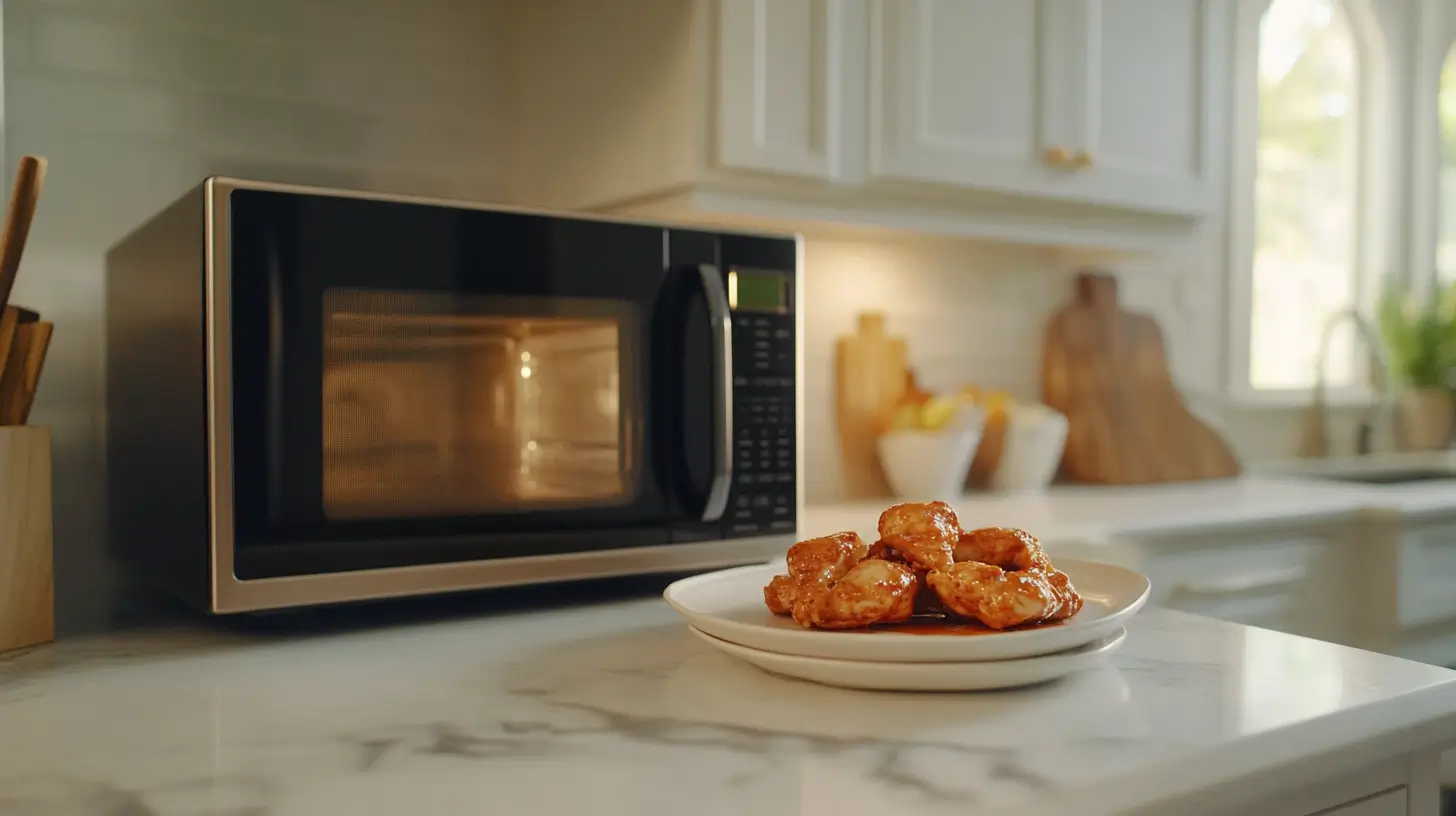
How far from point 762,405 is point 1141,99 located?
3.26 feet

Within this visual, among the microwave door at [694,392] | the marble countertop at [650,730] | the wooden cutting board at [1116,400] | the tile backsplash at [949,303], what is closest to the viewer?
the marble countertop at [650,730]

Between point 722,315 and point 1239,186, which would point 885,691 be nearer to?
point 722,315

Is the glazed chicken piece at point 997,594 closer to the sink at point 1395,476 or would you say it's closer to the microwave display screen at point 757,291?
the microwave display screen at point 757,291

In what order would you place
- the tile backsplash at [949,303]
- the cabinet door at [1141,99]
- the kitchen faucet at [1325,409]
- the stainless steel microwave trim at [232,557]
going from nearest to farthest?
the stainless steel microwave trim at [232,557] → the cabinet door at [1141,99] → the tile backsplash at [949,303] → the kitchen faucet at [1325,409]

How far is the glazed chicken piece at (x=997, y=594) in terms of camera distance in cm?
74

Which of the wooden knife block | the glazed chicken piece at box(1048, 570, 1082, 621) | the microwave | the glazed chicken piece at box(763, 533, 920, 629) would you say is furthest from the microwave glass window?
the glazed chicken piece at box(1048, 570, 1082, 621)

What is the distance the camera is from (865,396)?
1.90 m

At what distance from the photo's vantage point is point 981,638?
71 cm

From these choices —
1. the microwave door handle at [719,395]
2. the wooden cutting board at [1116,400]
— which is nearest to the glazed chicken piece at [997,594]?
the microwave door handle at [719,395]

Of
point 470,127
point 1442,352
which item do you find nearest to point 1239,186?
point 1442,352

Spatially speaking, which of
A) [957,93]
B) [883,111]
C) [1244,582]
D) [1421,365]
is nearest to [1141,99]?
[957,93]

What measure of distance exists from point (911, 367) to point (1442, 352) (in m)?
1.59

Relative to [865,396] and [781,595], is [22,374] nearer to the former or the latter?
[781,595]

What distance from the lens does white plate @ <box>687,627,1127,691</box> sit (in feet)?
2.39
